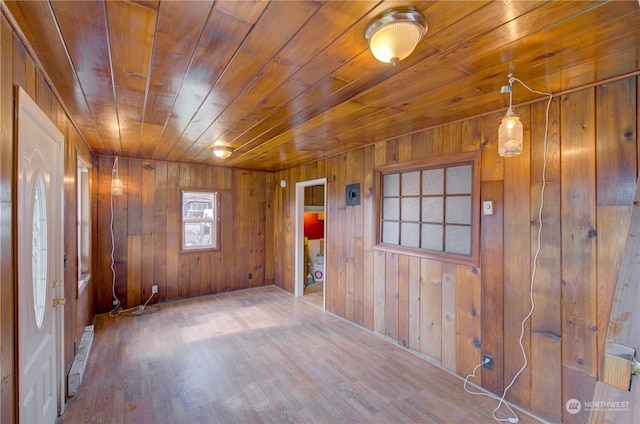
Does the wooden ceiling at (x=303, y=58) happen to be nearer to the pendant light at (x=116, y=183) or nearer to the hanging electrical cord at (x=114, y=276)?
the pendant light at (x=116, y=183)

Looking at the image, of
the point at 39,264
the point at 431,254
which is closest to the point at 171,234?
the point at 39,264

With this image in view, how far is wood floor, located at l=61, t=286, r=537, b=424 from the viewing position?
83.0 inches

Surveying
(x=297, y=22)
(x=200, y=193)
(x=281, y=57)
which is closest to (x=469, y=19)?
(x=297, y=22)

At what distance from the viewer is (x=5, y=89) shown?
1183 mm

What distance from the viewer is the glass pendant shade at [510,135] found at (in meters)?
1.77

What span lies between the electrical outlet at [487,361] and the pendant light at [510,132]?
66.3 inches

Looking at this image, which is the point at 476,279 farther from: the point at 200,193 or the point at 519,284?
the point at 200,193

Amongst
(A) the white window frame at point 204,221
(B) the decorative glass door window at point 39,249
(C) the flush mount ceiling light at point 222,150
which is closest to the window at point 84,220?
(A) the white window frame at point 204,221

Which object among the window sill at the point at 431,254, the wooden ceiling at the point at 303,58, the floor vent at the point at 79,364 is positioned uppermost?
the wooden ceiling at the point at 303,58

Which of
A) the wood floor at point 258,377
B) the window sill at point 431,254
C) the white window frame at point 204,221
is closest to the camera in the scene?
the wood floor at point 258,377

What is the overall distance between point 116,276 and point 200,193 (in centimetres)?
181

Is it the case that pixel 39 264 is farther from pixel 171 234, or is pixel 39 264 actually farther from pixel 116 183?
pixel 171 234

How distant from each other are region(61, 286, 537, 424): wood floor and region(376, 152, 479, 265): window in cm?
116

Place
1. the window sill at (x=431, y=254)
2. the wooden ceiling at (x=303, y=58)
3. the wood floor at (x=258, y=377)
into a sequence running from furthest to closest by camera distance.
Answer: the window sill at (x=431, y=254), the wood floor at (x=258, y=377), the wooden ceiling at (x=303, y=58)
